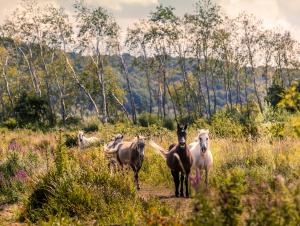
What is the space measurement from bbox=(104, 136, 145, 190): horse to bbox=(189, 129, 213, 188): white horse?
1.68 metres

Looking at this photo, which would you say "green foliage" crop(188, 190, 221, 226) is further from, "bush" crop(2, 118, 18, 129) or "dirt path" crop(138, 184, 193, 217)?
"bush" crop(2, 118, 18, 129)

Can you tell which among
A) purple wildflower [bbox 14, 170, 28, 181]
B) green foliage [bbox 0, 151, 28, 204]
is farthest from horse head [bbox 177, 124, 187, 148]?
purple wildflower [bbox 14, 170, 28, 181]

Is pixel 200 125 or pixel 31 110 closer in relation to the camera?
pixel 200 125

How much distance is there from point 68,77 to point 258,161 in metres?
71.6

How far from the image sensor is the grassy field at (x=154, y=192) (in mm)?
4715

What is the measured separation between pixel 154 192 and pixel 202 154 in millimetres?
1919

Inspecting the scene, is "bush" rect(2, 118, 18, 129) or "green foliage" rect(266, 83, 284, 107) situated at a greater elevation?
"green foliage" rect(266, 83, 284, 107)

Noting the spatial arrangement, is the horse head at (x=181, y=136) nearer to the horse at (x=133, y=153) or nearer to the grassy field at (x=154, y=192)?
the grassy field at (x=154, y=192)

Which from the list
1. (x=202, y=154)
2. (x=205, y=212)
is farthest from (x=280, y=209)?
(x=202, y=154)

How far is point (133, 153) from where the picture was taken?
525 inches

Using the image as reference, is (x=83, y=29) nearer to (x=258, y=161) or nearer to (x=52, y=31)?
(x=52, y=31)

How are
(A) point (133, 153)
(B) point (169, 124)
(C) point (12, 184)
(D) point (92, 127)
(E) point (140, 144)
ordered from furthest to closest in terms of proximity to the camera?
1. (B) point (169, 124)
2. (D) point (92, 127)
3. (A) point (133, 153)
4. (E) point (140, 144)
5. (C) point (12, 184)

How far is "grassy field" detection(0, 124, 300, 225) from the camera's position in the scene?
15.5 feet

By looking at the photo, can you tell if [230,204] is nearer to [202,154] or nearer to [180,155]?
[180,155]
